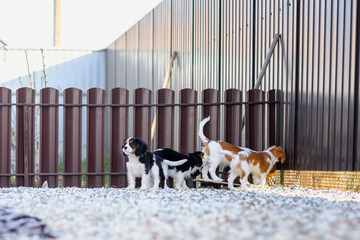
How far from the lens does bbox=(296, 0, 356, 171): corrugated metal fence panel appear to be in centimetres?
603

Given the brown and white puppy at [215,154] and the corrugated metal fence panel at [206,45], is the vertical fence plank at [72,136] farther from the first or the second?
the corrugated metal fence panel at [206,45]

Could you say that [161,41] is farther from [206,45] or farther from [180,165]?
[180,165]

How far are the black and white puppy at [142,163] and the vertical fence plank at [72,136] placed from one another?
1408 mm

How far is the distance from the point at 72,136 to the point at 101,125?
476 millimetres

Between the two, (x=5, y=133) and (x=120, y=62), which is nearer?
(x=5, y=133)

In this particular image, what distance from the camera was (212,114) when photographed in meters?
7.76

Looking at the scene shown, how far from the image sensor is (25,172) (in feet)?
25.5

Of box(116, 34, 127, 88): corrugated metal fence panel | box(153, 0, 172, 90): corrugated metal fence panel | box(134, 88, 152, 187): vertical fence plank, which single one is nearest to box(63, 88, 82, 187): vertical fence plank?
box(134, 88, 152, 187): vertical fence plank

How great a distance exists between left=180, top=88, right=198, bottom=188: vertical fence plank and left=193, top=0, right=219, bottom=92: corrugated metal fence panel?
2.41 metres

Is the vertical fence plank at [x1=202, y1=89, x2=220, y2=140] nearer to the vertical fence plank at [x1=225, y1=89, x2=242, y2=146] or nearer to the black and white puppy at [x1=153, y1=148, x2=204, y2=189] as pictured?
the vertical fence plank at [x1=225, y1=89, x2=242, y2=146]

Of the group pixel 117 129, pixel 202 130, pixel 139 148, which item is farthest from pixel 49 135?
pixel 202 130

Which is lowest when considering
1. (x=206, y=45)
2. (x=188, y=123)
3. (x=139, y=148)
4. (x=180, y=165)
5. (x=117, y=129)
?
(x=180, y=165)

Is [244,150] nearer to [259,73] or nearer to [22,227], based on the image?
[259,73]

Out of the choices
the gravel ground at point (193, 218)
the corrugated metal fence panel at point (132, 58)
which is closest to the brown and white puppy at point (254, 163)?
the gravel ground at point (193, 218)
